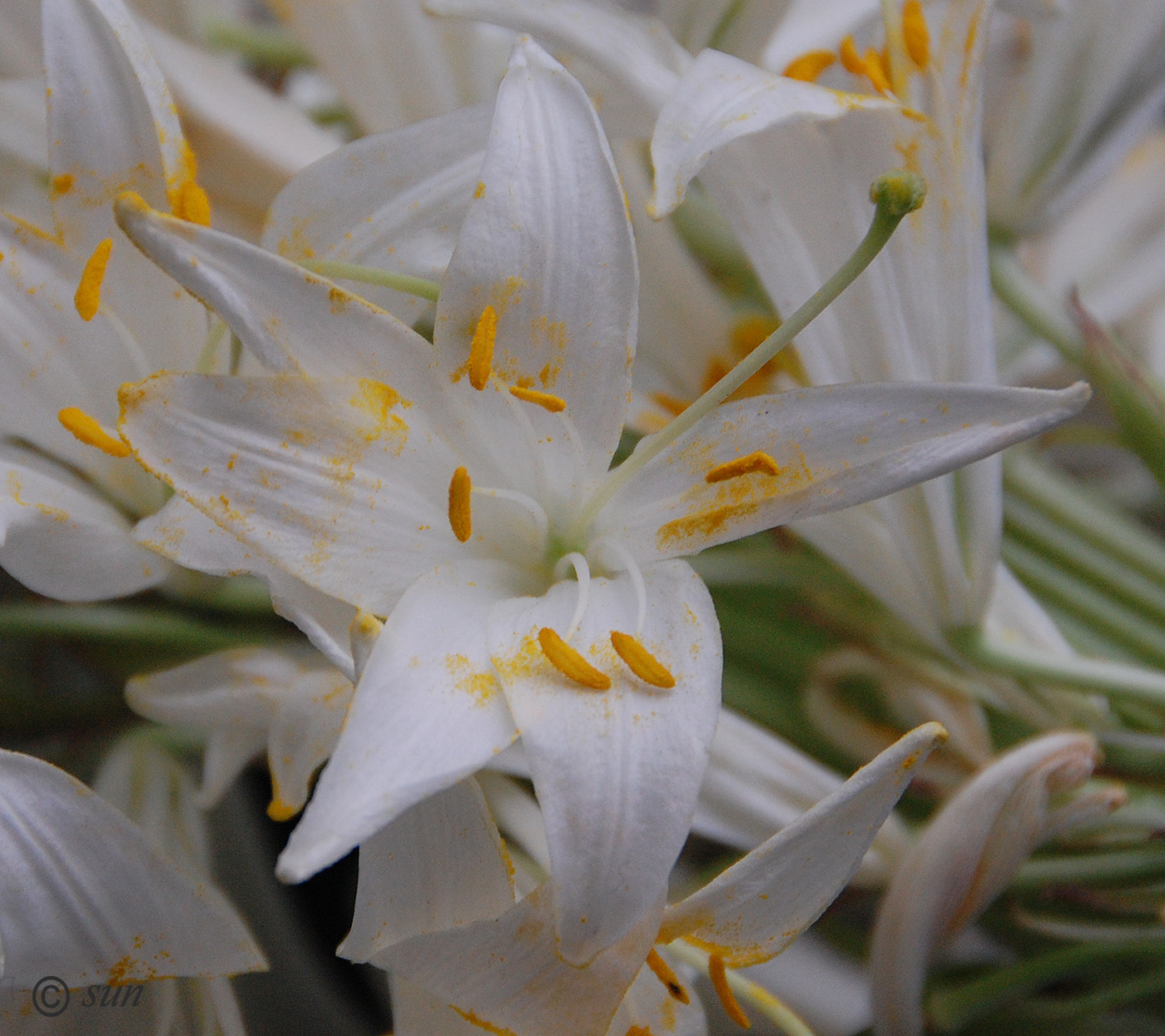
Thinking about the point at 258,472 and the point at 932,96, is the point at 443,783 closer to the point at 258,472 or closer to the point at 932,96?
the point at 258,472

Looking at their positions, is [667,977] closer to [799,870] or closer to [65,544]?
[799,870]

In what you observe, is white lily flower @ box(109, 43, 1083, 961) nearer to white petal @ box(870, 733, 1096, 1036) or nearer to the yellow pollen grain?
the yellow pollen grain

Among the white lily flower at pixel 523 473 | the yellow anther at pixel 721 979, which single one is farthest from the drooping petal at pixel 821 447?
the yellow anther at pixel 721 979

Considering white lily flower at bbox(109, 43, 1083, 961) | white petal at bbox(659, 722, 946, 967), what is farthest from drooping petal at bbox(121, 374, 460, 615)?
white petal at bbox(659, 722, 946, 967)

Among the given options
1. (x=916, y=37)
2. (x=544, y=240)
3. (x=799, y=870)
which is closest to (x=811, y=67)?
(x=916, y=37)

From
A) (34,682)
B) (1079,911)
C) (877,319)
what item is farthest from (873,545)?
(34,682)

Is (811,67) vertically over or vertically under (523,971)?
over

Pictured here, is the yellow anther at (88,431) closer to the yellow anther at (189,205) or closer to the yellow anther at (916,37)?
the yellow anther at (189,205)
